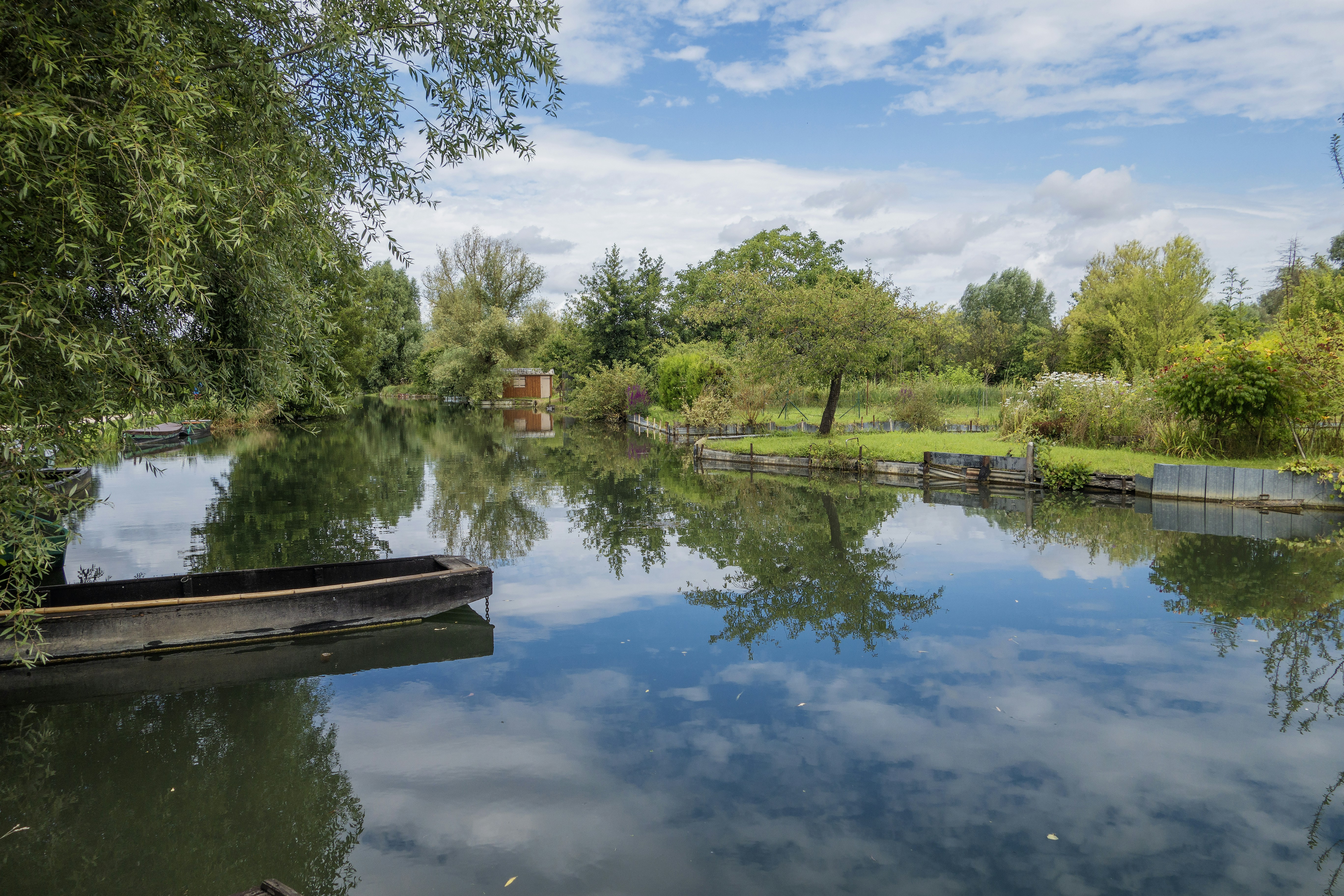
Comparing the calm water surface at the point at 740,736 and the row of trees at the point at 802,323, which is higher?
the row of trees at the point at 802,323

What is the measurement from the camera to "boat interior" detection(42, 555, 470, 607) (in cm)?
784

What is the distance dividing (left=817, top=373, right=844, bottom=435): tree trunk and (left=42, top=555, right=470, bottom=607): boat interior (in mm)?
15444

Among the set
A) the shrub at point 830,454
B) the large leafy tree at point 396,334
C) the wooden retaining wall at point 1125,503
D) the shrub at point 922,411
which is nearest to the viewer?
the wooden retaining wall at point 1125,503

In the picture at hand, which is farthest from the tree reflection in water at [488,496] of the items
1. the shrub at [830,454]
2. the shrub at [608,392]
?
the shrub at [608,392]

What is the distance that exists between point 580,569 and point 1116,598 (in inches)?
271

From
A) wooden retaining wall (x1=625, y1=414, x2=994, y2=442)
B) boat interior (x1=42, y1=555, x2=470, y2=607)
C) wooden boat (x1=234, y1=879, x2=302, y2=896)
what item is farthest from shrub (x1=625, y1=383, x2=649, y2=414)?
wooden boat (x1=234, y1=879, x2=302, y2=896)

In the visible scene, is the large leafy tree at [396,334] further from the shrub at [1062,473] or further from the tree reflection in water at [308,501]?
the shrub at [1062,473]

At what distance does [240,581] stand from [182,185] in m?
5.25

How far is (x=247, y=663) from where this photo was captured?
7.66 meters

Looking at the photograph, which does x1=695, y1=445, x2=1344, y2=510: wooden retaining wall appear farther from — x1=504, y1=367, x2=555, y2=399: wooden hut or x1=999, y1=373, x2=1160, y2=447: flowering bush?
x1=504, y1=367, x2=555, y2=399: wooden hut

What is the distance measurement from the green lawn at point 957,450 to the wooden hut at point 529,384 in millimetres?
34157

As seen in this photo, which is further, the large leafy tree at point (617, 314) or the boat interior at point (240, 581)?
the large leafy tree at point (617, 314)

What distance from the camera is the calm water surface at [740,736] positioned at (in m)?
4.56

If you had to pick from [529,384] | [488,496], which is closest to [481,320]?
[529,384]
